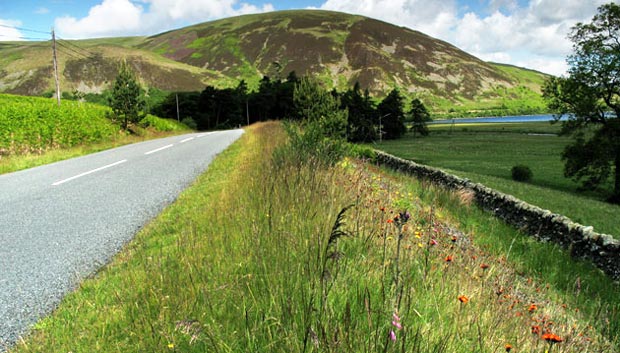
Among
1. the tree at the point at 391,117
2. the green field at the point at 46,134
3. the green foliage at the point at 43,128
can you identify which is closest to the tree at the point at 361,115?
the tree at the point at 391,117

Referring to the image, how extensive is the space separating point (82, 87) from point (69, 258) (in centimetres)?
12899

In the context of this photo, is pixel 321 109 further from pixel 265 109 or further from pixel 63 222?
pixel 265 109

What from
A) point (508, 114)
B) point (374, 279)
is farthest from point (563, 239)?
point (508, 114)

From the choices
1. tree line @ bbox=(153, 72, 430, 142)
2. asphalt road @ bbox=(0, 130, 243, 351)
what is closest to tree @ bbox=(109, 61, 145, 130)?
asphalt road @ bbox=(0, 130, 243, 351)

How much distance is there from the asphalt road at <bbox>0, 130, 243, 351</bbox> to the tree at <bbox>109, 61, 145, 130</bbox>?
20281 millimetres

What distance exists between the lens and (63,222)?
5.74 metres

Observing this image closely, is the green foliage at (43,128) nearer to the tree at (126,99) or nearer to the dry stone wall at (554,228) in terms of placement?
the tree at (126,99)

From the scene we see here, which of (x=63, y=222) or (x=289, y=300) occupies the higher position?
(x=289, y=300)

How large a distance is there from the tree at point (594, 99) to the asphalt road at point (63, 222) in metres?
32.0

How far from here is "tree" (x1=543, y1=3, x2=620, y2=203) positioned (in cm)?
3038

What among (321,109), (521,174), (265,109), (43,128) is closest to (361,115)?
(265,109)

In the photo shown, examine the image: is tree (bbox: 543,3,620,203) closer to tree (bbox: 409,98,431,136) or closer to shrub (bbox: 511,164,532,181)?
shrub (bbox: 511,164,532,181)

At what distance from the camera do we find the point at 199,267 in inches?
119

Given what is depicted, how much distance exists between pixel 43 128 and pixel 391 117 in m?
81.4
